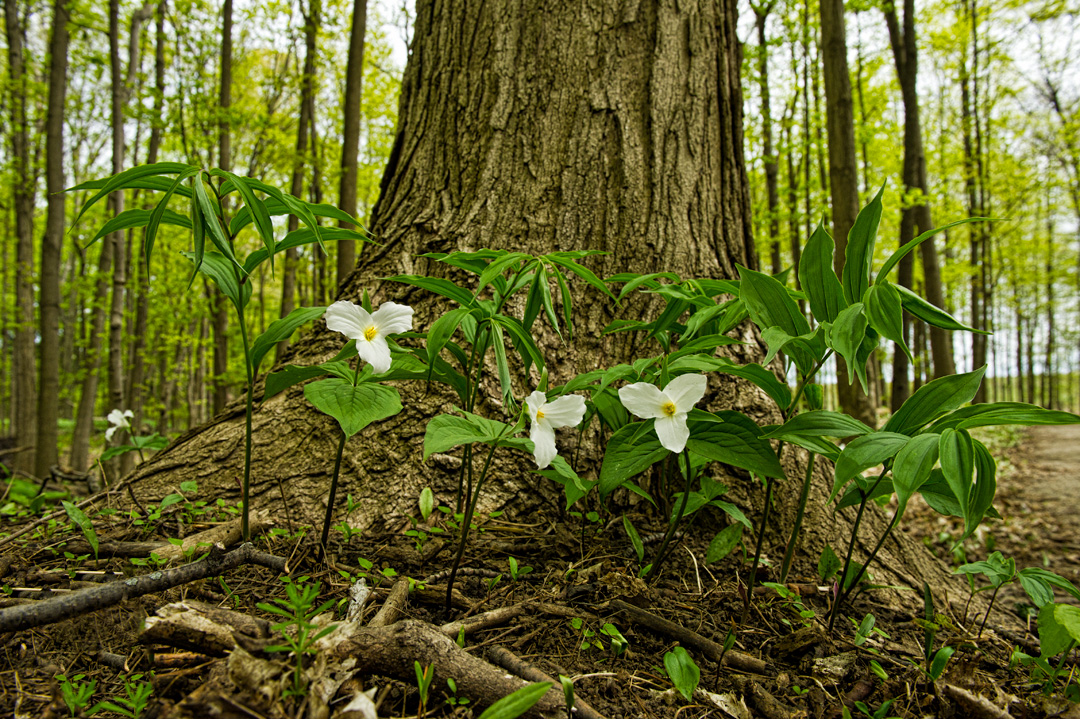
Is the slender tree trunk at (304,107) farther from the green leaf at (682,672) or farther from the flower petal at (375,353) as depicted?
the green leaf at (682,672)

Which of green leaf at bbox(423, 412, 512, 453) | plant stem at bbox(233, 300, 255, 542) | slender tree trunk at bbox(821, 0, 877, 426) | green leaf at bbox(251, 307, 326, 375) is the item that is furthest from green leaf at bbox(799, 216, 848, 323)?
slender tree trunk at bbox(821, 0, 877, 426)

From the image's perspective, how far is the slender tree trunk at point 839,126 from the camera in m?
4.39

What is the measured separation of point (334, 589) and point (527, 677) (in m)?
0.51

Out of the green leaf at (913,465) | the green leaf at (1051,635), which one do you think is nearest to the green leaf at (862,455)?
the green leaf at (913,465)

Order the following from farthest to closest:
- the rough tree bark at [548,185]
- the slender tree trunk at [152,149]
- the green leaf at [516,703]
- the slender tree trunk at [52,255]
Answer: the slender tree trunk at [152,149], the slender tree trunk at [52,255], the rough tree bark at [548,185], the green leaf at [516,703]

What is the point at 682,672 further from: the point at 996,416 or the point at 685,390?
the point at 996,416

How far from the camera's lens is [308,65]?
772cm

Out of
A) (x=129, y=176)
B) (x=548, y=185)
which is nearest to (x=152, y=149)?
(x=548, y=185)

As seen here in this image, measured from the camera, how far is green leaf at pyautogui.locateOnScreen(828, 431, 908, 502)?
3.23 feet

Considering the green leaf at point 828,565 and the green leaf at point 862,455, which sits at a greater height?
the green leaf at point 862,455

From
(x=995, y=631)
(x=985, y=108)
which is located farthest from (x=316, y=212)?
(x=985, y=108)

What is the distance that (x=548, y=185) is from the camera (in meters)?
2.16

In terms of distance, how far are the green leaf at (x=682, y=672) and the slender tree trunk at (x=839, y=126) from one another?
4059mm

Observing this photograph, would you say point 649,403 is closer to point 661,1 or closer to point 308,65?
point 661,1
